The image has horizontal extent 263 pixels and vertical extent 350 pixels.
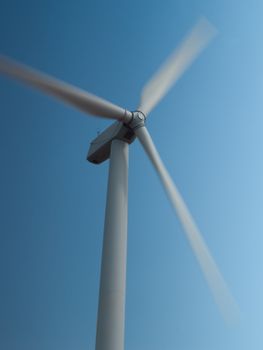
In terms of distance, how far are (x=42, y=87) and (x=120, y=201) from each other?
520 centimetres

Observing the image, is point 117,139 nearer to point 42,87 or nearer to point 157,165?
point 157,165

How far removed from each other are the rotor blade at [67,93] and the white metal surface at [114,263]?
5.77 feet

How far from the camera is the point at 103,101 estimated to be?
52.4ft

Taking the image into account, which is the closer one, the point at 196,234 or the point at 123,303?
the point at 123,303

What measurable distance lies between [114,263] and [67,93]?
681 centimetres

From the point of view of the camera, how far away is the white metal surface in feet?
40.5

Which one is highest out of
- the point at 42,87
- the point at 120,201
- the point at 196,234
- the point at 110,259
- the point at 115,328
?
the point at 42,87

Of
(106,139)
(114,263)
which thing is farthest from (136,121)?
(114,263)

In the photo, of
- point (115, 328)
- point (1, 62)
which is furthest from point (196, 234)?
point (1, 62)

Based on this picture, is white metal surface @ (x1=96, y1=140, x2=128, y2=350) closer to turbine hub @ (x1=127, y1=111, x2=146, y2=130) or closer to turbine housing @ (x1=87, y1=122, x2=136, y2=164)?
turbine housing @ (x1=87, y1=122, x2=136, y2=164)

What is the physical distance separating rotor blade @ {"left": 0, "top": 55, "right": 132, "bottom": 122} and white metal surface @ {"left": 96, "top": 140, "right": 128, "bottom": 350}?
176 cm

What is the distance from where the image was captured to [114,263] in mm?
13336

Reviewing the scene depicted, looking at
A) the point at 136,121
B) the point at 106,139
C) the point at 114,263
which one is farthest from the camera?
the point at 106,139

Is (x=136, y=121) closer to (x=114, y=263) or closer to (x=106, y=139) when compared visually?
(x=106, y=139)
